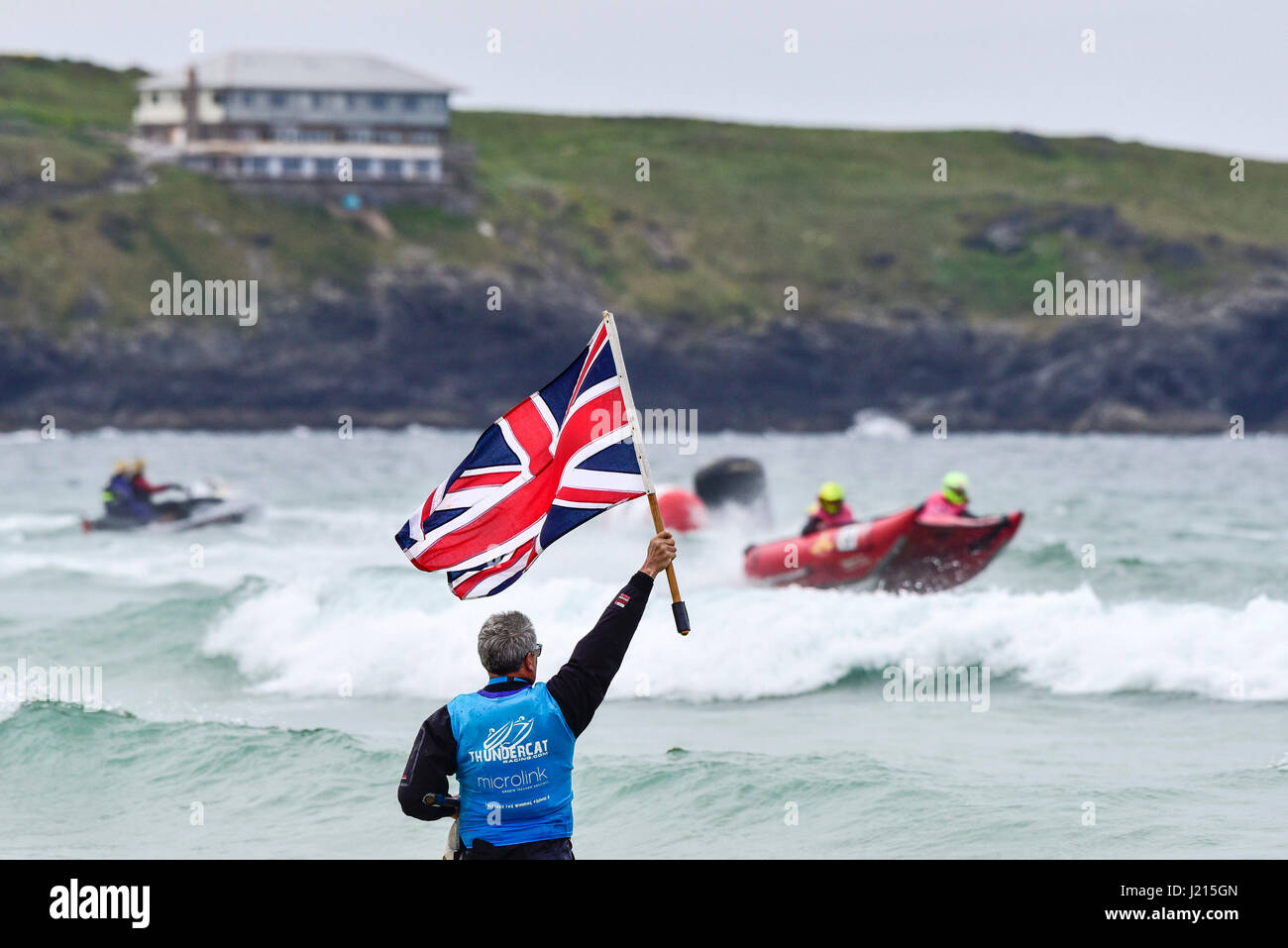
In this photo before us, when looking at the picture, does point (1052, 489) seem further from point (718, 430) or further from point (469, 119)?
point (469, 119)

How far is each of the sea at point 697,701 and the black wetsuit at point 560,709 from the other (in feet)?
14.8

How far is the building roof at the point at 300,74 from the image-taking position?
350 feet

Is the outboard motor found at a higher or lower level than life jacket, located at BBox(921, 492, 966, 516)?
higher

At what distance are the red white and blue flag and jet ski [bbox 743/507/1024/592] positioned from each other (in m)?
14.2

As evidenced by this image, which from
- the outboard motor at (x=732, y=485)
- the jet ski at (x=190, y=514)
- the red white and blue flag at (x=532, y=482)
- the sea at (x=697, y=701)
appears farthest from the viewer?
the outboard motor at (x=732, y=485)

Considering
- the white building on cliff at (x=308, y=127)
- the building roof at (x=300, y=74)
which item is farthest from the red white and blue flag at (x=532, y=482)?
the building roof at (x=300, y=74)

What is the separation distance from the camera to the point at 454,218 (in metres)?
107

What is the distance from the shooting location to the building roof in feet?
350

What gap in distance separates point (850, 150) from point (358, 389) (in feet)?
238

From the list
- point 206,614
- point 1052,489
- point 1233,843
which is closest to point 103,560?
point 206,614

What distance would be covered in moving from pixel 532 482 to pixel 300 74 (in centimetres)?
10622

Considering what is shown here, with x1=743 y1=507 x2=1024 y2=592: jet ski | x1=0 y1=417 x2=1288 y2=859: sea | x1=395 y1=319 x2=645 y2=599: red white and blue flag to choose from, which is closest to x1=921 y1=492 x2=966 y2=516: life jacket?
x1=743 y1=507 x2=1024 y2=592: jet ski

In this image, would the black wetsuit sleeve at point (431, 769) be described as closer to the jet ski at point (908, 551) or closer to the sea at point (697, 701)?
the sea at point (697, 701)

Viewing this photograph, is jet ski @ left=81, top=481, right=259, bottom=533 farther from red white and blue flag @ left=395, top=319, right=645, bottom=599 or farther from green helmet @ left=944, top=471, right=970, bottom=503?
red white and blue flag @ left=395, top=319, right=645, bottom=599
